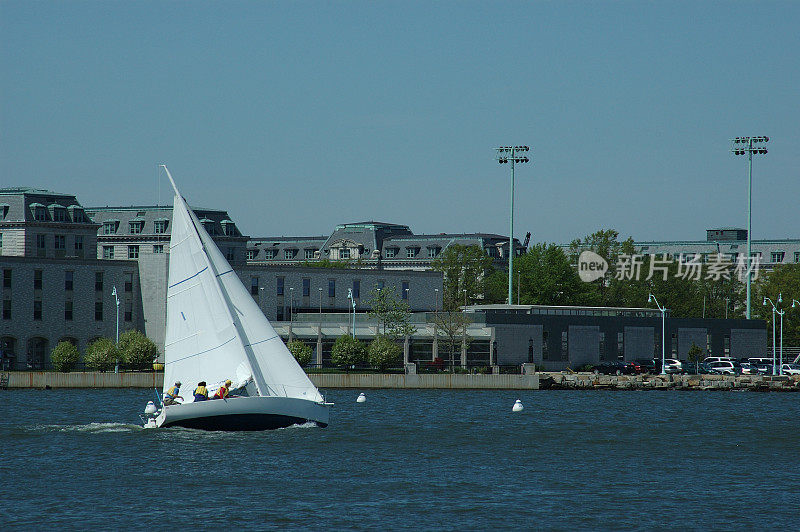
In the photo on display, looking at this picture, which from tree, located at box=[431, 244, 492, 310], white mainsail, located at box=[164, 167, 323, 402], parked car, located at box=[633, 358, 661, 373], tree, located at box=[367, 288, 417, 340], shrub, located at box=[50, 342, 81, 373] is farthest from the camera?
tree, located at box=[431, 244, 492, 310]

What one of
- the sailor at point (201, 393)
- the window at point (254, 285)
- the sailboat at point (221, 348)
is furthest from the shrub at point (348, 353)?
the sailor at point (201, 393)

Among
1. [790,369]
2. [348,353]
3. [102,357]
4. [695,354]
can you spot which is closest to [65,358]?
[102,357]

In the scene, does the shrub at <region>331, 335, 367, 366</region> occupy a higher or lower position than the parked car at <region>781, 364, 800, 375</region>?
higher

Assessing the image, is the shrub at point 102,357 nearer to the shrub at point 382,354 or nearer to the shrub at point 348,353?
the shrub at point 348,353

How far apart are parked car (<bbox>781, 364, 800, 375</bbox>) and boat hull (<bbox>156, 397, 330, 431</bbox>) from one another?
70.7m

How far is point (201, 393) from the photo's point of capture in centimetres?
5147

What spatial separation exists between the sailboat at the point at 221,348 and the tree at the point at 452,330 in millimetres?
52039

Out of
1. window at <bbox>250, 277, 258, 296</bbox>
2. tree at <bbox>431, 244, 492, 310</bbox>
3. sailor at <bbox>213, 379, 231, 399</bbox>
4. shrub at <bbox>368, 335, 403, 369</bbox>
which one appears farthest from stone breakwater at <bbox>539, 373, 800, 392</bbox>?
tree at <bbox>431, 244, 492, 310</bbox>

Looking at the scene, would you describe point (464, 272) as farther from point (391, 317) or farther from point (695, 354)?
point (391, 317)

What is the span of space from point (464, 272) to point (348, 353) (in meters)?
64.6

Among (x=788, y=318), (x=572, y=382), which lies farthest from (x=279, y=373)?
(x=788, y=318)

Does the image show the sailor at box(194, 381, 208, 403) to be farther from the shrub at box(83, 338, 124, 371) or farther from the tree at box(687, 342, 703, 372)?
the tree at box(687, 342, 703, 372)

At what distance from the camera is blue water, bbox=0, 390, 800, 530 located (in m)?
36.5

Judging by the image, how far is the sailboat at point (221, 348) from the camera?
52.2 m
